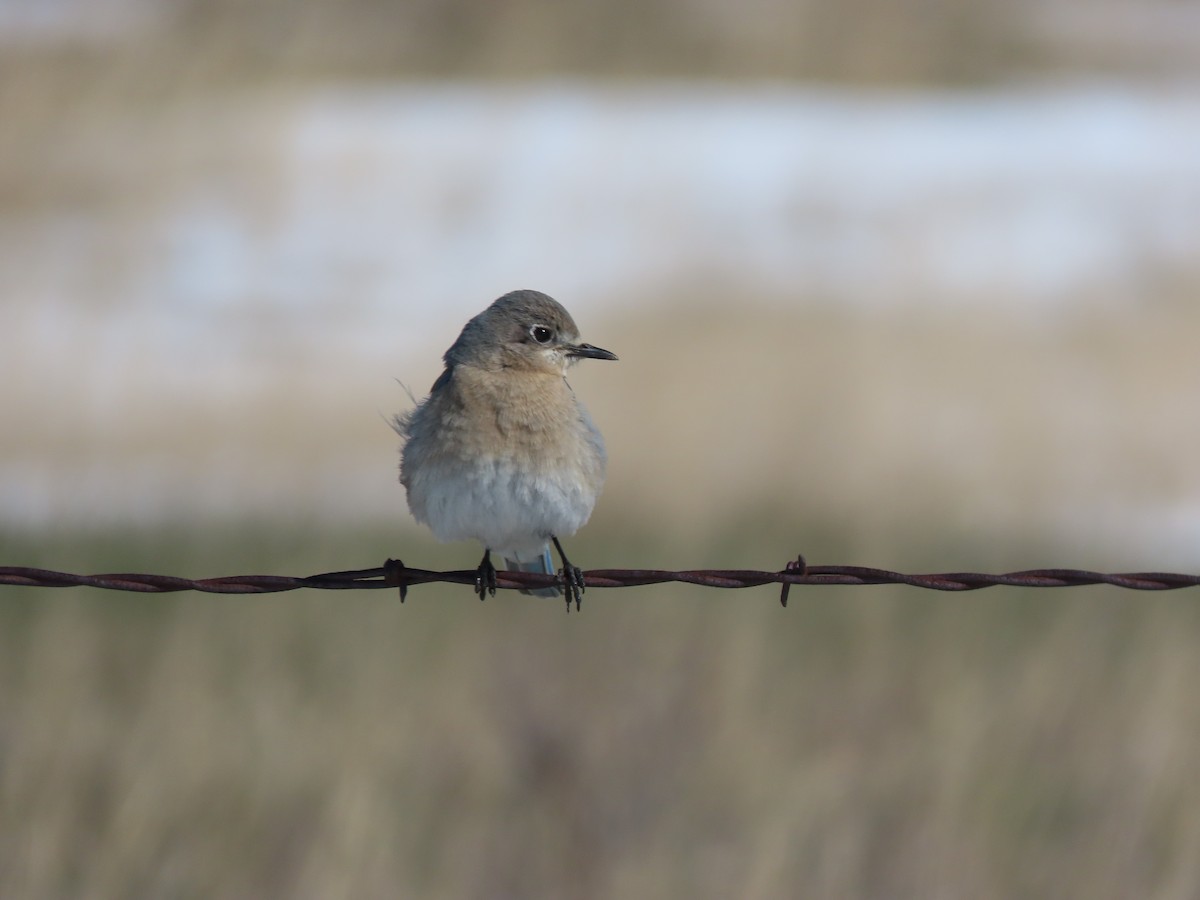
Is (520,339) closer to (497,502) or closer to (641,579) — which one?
(497,502)

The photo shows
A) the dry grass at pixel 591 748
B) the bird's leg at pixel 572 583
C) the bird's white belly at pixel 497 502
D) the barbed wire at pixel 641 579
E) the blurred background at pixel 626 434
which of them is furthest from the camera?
the blurred background at pixel 626 434

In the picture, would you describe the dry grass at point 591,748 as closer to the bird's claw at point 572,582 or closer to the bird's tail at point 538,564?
the bird's tail at point 538,564

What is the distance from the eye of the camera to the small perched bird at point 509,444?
215 inches

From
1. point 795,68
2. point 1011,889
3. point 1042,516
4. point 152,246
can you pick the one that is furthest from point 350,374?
point 1011,889

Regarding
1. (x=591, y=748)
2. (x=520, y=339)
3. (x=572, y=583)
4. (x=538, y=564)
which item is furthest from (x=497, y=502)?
(x=591, y=748)

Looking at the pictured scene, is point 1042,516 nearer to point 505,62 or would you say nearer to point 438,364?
point 438,364

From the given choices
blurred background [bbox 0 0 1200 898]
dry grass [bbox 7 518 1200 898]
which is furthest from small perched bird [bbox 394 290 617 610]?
blurred background [bbox 0 0 1200 898]

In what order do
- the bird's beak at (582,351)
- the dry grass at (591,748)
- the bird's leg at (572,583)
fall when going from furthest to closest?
the dry grass at (591,748) < the bird's beak at (582,351) < the bird's leg at (572,583)

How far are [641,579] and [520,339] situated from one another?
59.8 inches

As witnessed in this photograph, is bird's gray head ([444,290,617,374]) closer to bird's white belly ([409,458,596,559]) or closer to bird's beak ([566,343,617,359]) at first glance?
bird's beak ([566,343,617,359])

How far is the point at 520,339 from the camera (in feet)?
19.3

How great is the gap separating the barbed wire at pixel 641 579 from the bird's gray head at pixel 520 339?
3.99ft

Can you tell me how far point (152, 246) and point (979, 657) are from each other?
12.8 m

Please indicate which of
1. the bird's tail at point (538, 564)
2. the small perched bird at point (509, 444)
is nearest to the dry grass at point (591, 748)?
the bird's tail at point (538, 564)
